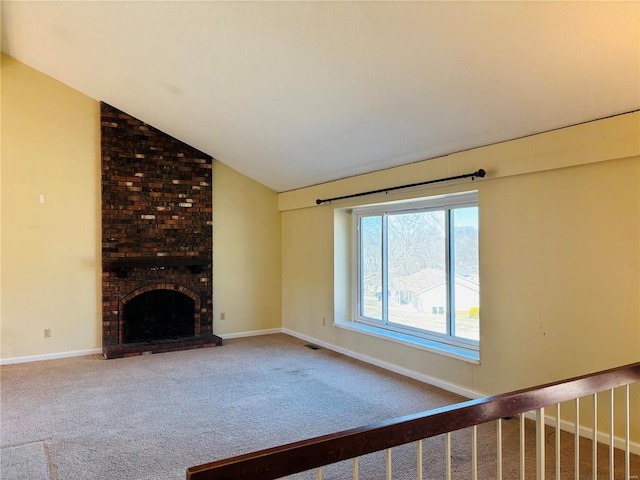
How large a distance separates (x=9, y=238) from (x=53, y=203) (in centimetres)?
63

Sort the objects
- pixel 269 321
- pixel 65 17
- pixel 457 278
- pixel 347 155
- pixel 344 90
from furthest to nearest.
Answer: pixel 269 321 < pixel 347 155 < pixel 457 278 < pixel 65 17 < pixel 344 90

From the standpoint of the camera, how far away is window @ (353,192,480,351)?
13.5 feet

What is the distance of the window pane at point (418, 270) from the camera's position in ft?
14.5

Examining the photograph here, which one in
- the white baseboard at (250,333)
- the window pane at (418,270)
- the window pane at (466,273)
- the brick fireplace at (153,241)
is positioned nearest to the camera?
the window pane at (466,273)

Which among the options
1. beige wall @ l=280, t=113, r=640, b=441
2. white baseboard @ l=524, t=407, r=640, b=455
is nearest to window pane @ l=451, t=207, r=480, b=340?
beige wall @ l=280, t=113, r=640, b=441

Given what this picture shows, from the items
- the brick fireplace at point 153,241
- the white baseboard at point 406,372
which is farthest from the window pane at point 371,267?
the brick fireplace at point 153,241

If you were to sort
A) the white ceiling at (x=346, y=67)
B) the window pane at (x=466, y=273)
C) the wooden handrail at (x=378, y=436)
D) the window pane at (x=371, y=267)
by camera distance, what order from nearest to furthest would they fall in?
the wooden handrail at (x=378, y=436) → the white ceiling at (x=346, y=67) → the window pane at (x=466, y=273) → the window pane at (x=371, y=267)

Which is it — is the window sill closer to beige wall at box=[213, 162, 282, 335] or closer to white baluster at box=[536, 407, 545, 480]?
beige wall at box=[213, 162, 282, 335]

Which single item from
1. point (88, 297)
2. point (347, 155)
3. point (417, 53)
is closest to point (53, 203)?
point (88, 297)

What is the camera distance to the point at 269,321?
6.85 metres

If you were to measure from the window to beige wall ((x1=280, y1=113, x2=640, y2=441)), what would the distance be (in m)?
0.30

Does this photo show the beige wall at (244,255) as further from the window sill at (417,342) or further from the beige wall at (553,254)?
the beige wall at (553,254)

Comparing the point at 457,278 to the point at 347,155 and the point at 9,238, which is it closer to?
the point at 347,155

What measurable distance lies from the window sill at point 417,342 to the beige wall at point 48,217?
3344mm
